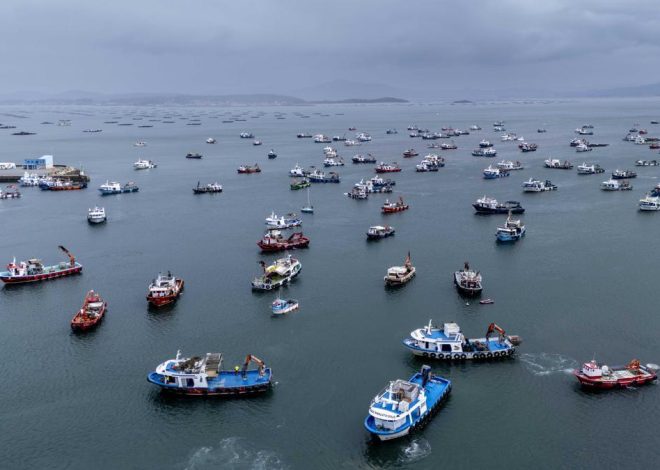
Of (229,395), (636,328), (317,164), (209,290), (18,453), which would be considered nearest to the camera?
(18,453)

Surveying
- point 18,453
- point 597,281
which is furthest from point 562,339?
point 18,453

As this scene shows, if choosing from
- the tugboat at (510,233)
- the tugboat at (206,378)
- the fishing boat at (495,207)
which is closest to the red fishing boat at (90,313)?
the tugboat at (206,378)

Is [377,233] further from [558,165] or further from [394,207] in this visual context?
[558,165]

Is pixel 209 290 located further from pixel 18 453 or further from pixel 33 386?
pixel 18 453

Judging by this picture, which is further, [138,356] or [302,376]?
[138,356]

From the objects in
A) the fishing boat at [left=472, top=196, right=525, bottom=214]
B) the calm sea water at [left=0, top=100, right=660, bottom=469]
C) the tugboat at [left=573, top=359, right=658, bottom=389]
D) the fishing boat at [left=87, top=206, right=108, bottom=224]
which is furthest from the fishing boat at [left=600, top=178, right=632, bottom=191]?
the fishing boat at [left=87, top=206, right=108, bottom=224]

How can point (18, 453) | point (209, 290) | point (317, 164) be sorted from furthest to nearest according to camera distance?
point (317, 164) → point (209, 290) → point (18, 453)

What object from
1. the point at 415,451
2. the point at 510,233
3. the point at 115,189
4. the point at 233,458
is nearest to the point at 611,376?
the point at 415,451

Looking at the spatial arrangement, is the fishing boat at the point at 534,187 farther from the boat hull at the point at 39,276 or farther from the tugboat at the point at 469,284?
the boat hull at the point at 39,276

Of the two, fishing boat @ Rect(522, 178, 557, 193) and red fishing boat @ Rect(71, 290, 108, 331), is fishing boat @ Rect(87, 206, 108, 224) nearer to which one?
red fishing boat @ Rect(71, 290, 108, 331)
